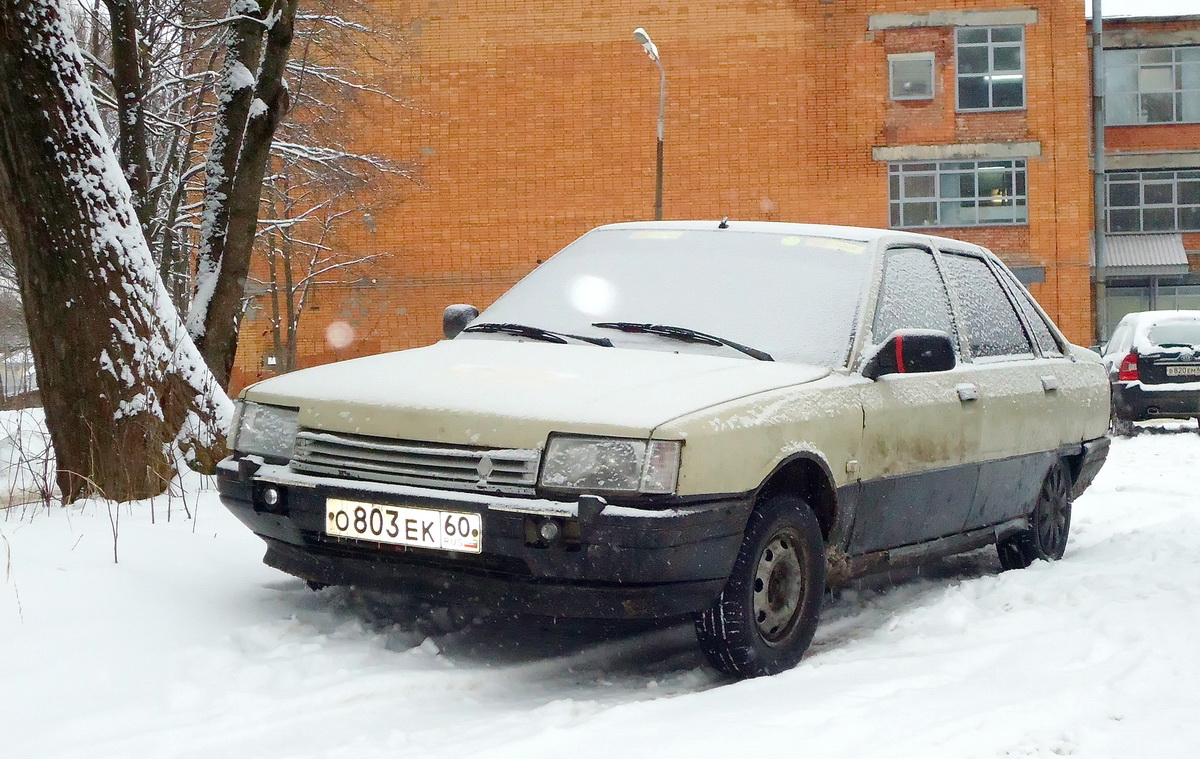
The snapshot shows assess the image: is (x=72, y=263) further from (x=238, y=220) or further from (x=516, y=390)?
(x=516, y=390)

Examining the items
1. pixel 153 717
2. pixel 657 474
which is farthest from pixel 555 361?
pixel 153 717

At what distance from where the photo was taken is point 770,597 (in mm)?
4695

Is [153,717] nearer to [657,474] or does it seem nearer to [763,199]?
[657,474]

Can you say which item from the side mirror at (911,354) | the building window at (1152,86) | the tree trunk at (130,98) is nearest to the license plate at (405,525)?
the side mirror at (911,354)

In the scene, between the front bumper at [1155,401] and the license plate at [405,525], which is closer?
the license plate at [405,525]

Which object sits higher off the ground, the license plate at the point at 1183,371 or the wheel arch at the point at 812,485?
the wheel arch at the point at 812,485

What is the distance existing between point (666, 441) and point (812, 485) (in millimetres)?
1006

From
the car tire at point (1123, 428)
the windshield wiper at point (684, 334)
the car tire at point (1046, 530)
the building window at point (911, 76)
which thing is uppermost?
the building window at point (911, 76)

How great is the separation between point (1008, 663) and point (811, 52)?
1344 inches

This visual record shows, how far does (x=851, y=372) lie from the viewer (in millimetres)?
5223

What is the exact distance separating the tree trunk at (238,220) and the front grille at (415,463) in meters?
5.88

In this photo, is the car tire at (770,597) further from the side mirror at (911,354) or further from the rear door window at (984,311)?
the rear door window at (984,311)

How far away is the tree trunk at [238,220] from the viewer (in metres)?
10.3

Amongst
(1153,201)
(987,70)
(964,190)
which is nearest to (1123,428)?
(964,190)
